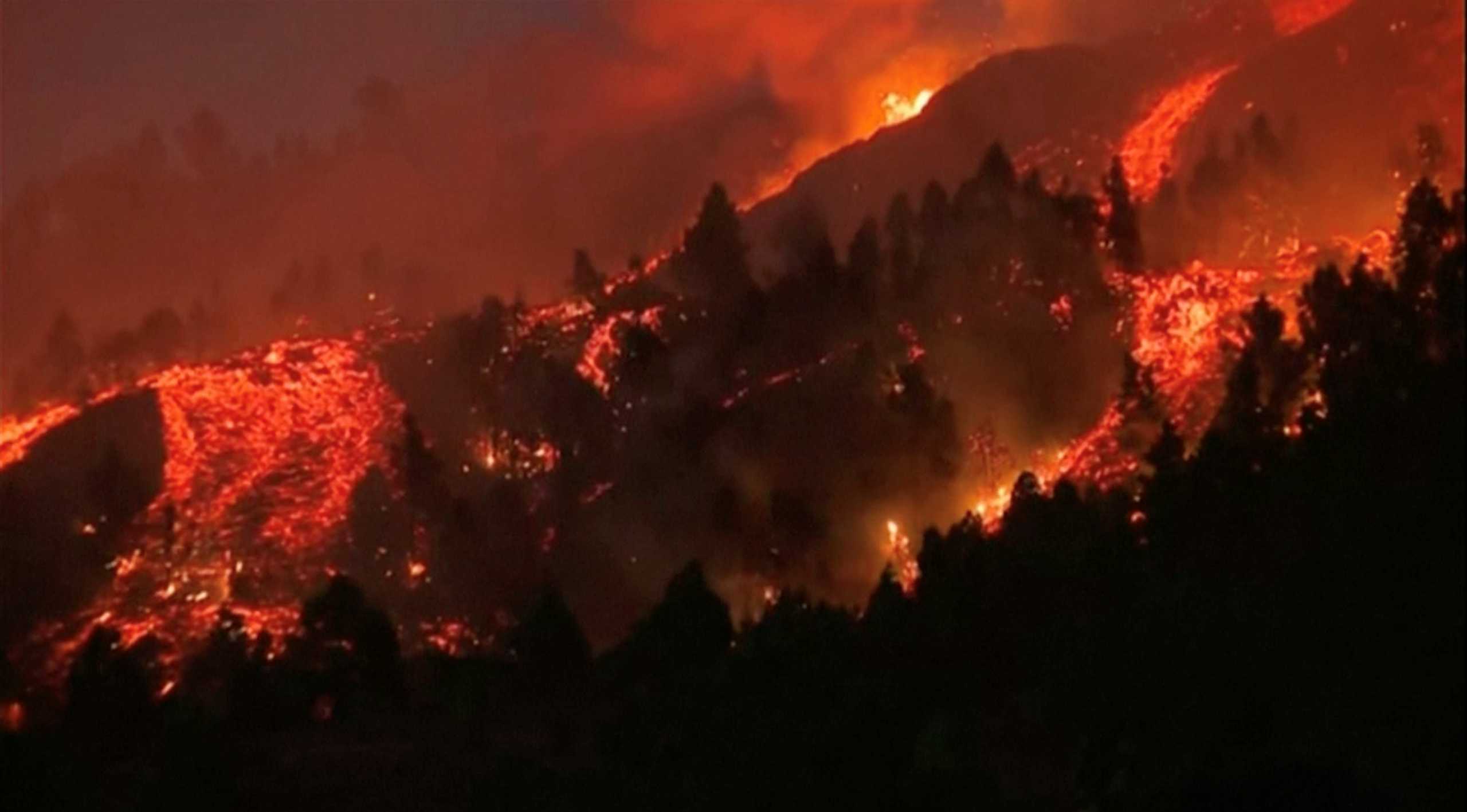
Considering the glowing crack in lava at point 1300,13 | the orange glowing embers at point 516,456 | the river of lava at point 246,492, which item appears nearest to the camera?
the glowing crack in lava at point 1300,13

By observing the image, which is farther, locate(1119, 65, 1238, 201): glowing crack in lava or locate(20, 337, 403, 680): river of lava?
locate(20, 337, 403, 680): river of lava

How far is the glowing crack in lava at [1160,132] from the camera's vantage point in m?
78.8

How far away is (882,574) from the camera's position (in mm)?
48875

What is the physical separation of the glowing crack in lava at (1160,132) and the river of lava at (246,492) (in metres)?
40.8

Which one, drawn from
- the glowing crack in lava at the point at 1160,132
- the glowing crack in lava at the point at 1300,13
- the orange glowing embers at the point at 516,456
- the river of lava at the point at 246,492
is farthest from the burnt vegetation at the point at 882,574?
the glowing crack in lava at the point at 1300,13

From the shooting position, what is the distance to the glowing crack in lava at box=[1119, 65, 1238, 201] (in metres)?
78.8

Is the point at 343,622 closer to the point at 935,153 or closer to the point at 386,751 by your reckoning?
the point at 386,751

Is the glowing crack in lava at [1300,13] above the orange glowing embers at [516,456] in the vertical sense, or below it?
above

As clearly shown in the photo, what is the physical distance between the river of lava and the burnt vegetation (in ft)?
8.60

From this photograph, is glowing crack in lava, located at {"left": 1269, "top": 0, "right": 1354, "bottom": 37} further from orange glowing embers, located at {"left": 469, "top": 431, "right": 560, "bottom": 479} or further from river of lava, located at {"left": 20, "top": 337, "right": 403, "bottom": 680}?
river of lava, located at {"left": 20, "top": 337, "right": 403, "bottom": 680}

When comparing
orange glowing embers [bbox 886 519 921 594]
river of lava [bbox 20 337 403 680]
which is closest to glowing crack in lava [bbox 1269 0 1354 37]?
orange glowing embers [bbox 886 519 921 594]

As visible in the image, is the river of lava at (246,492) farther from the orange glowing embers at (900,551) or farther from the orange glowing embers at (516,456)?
the orange glowing embers at (900,551)

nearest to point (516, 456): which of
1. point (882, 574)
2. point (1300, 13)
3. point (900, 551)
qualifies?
point (900, 551)

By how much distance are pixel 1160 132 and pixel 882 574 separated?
44197 millimetres
